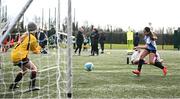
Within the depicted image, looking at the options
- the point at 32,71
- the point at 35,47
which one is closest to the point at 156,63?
the point at 35,47

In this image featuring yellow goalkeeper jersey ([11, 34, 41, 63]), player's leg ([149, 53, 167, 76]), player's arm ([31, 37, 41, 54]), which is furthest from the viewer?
player's leg ([149, 53, 167, 76])

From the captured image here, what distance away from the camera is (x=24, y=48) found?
461 inches

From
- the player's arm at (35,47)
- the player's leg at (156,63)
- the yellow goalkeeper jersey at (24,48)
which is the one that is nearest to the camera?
the yellow goalkeeper jersey at (24,48)

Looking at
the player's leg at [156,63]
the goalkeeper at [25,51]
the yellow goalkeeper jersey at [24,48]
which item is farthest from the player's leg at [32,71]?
the player's leg at [156,63]

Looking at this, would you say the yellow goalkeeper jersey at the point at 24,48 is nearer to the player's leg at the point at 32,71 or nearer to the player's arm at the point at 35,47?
the player's arm at the point at 35,47

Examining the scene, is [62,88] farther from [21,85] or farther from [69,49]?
[69,49]

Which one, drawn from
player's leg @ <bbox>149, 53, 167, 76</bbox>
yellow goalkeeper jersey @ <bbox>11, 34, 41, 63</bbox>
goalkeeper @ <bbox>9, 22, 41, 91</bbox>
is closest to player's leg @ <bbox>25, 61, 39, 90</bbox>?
goalkeeper @ <bbox>9, 22, 41, 91</bbox>

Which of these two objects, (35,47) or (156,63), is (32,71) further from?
(156,63)

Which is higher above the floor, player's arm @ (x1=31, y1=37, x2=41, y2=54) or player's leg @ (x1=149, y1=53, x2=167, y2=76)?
player's arm @ (x1=31, y1=37, x2=41, y2=54)

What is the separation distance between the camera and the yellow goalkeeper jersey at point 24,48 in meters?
11.6

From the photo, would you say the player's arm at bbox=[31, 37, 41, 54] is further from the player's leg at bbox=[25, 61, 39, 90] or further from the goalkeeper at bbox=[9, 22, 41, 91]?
the player's leg at bbox=[25, 61, 39, 90]

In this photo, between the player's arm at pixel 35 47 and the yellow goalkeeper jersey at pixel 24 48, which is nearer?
the yellow goalkeeper jersey at pixel 24 48

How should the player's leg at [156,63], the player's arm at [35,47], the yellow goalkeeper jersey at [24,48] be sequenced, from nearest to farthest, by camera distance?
the yellow goalkeeper jersey at [24,48]
the player's arm at [35,47]
the player's leg at [156,63]

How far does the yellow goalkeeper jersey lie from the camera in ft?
38.1
